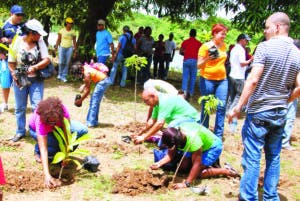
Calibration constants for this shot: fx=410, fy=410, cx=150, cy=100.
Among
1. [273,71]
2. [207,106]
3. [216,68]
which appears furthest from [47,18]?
[273,71]

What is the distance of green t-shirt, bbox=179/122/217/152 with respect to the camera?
477 cm

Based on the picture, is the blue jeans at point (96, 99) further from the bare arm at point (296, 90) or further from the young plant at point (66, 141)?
the bare arm at point (296, 90)

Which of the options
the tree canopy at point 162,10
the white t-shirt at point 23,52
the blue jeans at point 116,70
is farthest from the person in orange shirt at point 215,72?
the blue jeans at point 116,70

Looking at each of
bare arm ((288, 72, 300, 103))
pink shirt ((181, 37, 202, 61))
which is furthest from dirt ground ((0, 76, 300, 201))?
pink shirt ((181, 37, 202, 61))

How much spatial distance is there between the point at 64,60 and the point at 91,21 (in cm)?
156

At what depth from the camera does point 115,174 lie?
516cm

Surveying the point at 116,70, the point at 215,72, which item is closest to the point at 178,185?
the point at 215,72

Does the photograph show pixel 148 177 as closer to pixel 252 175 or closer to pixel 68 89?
pixel 252 175

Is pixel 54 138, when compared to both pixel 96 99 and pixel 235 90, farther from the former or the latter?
pixel 235 90

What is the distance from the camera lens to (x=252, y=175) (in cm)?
416

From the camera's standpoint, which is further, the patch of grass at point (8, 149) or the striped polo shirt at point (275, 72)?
the patch of grass at point (8, 149)

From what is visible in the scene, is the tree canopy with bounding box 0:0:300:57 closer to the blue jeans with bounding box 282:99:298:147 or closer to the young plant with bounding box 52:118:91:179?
the blue jeans with bounding box 282:99:298:147

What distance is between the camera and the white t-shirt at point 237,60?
792 centimetres

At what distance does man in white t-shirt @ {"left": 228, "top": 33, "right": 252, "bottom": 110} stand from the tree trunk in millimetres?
5173
